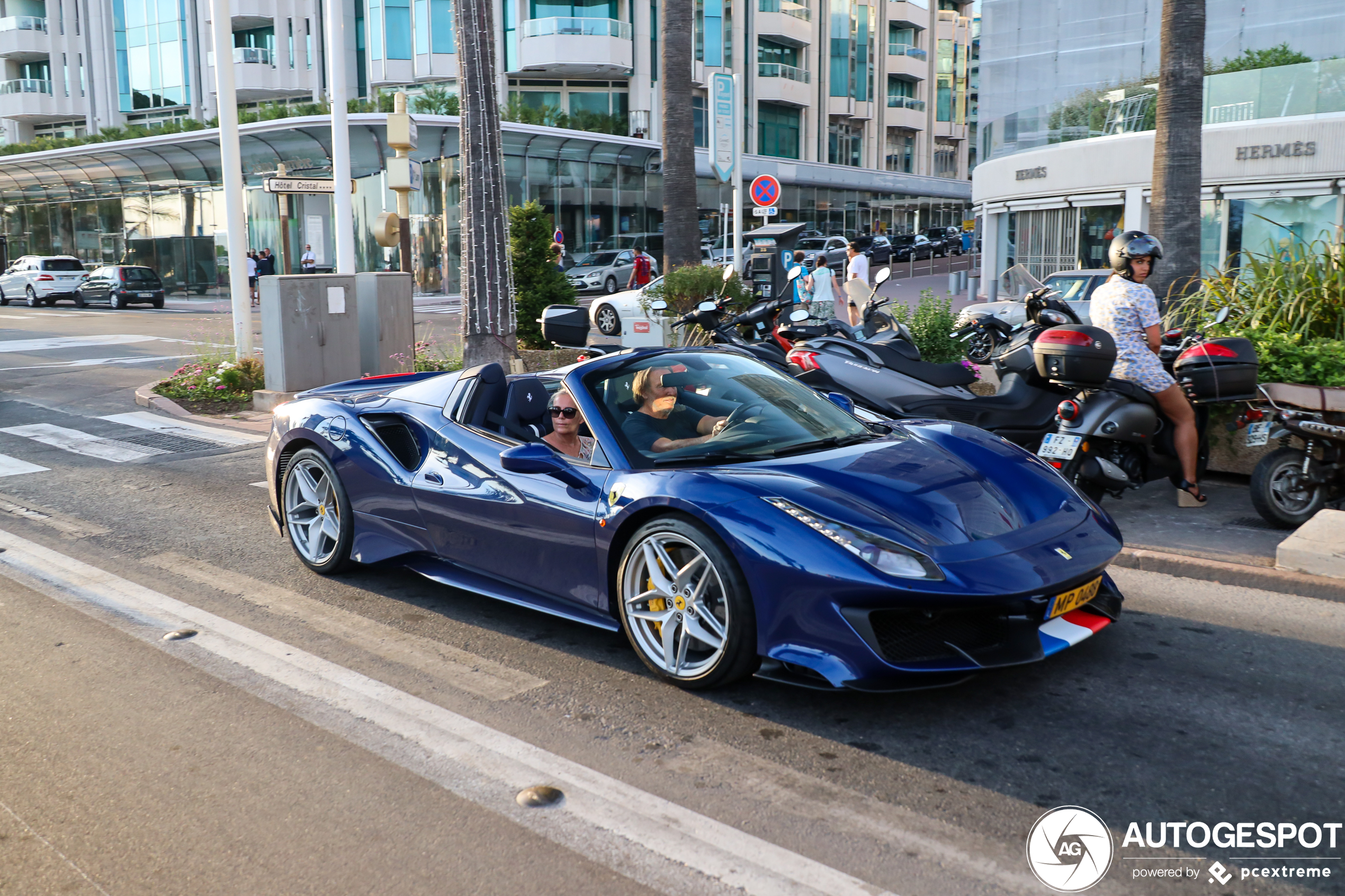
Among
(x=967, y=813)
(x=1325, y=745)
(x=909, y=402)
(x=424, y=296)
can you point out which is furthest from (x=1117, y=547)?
(x=424, y=296)

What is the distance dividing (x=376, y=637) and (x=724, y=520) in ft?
6.38

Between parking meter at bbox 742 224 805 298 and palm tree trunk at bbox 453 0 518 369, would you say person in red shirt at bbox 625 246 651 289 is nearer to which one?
parking meter at bbox 742 224 805 298

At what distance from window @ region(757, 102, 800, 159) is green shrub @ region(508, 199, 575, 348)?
4669 centimetres

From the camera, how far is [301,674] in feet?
15.7

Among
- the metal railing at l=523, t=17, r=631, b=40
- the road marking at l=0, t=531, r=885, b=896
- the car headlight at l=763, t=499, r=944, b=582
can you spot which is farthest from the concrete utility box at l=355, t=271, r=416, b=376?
the metal railing at l=523, t=17, r=631, b=40

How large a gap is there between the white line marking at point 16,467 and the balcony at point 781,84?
177 feet

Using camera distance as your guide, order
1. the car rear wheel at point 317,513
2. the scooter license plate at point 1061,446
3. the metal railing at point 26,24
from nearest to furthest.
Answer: the car rear wheel at point 317,513 < the scooter license plate at point 1061,446 < the metal railing at point 26,24

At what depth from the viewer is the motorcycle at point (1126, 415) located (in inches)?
271

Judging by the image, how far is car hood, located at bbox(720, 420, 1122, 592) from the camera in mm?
4109

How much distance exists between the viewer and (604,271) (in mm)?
38719

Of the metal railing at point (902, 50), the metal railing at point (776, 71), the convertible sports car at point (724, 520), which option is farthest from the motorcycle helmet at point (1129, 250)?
the metal railing at point (902, 50)

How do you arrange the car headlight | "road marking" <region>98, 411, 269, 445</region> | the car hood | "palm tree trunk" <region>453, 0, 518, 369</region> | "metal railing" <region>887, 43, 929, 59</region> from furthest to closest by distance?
"metal railing" <region>887, 43, 929, 59</region>, "palm tree trunk" <region>453, 0, 518, 369</region>, "road marking" <region>98, 411, 269, 445</region>, the car hood, the car headlight

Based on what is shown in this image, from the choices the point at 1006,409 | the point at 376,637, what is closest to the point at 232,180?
the point at 1006,409

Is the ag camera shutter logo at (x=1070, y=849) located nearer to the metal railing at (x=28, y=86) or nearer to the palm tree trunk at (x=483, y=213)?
the palm tree trunk at (x=483, y=213)
